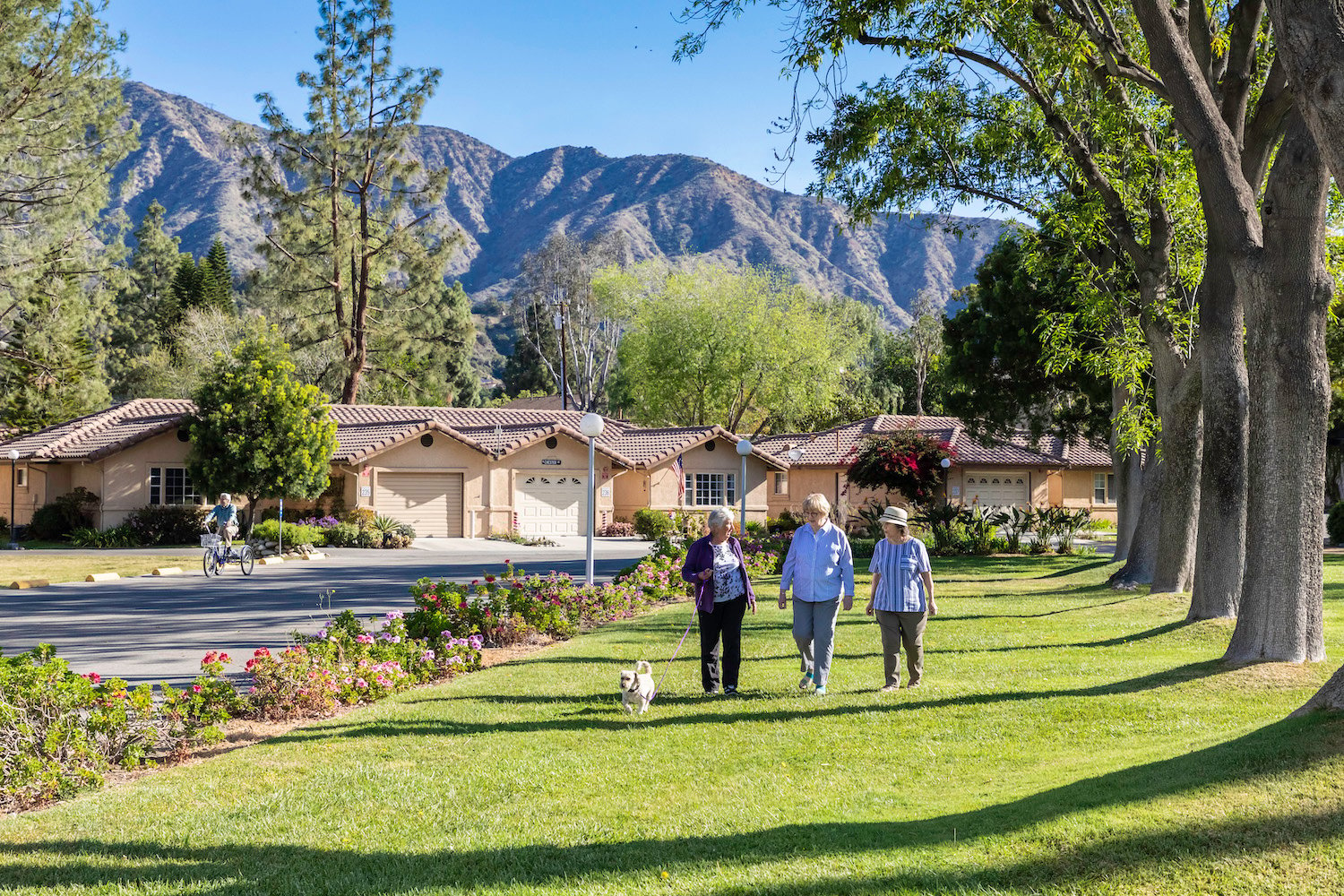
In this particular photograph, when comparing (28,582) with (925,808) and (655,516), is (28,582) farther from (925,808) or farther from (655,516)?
(655,516)

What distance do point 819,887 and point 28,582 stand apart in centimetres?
2092

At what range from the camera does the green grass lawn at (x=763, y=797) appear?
497cm

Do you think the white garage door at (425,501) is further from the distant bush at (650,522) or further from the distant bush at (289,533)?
the distant bush at (650,522)

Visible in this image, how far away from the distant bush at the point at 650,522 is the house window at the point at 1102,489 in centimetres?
2128

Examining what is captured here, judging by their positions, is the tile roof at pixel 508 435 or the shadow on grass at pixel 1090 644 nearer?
the shadow on grass at pixel 1090 644

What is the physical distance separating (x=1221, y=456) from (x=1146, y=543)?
263 inches

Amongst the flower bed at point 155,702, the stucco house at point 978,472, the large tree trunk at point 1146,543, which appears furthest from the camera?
the stucco house at point 978,472

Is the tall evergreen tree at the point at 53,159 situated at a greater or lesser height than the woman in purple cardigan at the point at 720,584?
greater

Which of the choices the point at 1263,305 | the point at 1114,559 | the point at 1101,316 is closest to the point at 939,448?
the point at 1114,559

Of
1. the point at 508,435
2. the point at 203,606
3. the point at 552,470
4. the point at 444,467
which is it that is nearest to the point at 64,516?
the point at 444,467

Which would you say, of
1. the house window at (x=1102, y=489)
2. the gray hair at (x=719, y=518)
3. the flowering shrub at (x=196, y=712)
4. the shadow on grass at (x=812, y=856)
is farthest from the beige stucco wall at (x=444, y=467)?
the shadow on grass at (x=812, y=856)

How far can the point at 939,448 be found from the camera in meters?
28.9

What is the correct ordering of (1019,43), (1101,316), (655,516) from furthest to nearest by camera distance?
(655,516) → (1101,316) → (1019,43)

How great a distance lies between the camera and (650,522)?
40.9 metres
